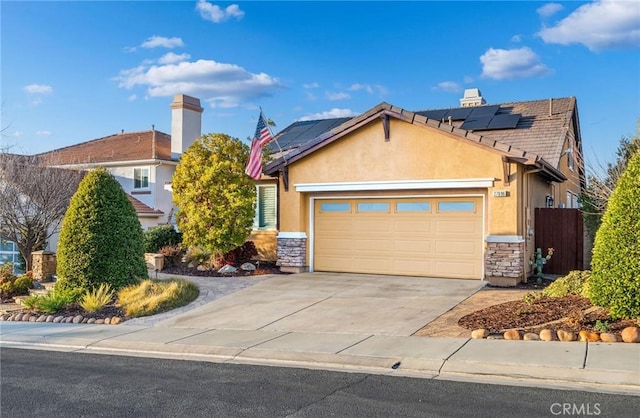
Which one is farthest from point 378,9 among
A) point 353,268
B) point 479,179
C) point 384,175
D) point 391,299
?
point 391,299

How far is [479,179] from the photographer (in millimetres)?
13953

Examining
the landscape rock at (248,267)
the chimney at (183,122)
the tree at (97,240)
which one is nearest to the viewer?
the tree at (97,240)

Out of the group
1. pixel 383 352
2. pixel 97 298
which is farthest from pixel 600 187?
pixel 97 298

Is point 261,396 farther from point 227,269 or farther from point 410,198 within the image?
point 227,269

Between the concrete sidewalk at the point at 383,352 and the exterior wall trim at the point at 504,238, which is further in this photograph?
the exterior wall trim at the point at 504,238

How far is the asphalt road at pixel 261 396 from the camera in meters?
5.47

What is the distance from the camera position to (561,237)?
15219 millimetres

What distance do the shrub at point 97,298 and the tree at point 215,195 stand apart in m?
3.85

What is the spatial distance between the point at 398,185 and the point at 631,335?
8106 millimetres

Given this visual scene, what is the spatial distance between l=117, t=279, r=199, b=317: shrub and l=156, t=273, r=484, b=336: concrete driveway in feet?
2.16

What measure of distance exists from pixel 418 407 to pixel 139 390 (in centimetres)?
326

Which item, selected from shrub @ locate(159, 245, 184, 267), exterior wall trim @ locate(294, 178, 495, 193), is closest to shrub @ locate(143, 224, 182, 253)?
shrub @ locate(159, 245, 184, 267)

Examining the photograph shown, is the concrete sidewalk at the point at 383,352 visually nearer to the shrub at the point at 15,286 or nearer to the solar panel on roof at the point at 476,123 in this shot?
the shrub at the point at 15,286

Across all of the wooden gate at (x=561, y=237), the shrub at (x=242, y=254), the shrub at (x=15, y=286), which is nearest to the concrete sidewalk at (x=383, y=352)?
the shrub at (x=15, y=286)
